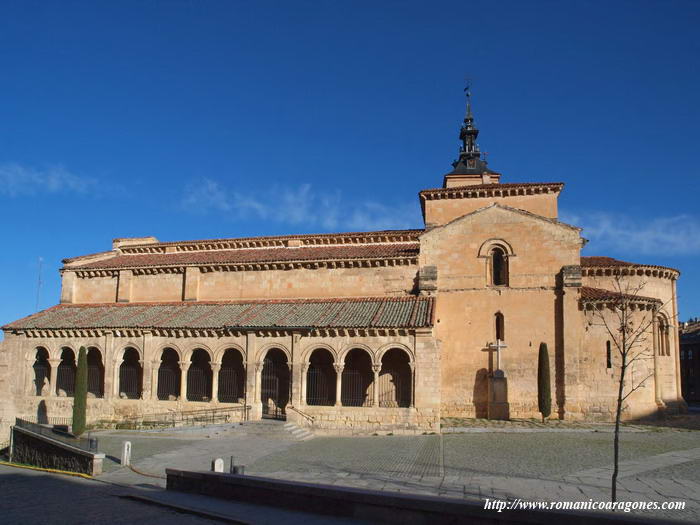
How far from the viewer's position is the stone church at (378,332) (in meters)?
26.9

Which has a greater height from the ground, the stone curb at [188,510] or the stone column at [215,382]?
the stone column at [215,382]

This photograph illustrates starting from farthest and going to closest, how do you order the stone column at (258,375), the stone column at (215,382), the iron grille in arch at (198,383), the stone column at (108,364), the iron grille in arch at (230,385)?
the iron grille in arch at (198,383) < the stone column at (108,364) < the iron grille in arch at (230,385) < the stone column at (215,382) < the stone column at (258,375)

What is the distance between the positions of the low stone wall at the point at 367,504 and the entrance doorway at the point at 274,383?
53.2 ft

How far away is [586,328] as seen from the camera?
1085 inches

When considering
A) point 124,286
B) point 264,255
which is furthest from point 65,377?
point 264,255

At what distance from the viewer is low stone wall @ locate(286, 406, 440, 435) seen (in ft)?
81.0

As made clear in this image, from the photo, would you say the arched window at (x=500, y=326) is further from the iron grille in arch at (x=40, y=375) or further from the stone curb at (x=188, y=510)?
the iron grille in arch at (x=40, y=375)

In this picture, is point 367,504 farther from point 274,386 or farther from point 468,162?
point 468,162

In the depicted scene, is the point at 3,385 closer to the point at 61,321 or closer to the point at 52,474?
the point at 61,321

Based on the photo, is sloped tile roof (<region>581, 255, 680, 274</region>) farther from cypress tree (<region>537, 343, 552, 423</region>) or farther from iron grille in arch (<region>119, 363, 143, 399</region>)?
iron grille in arch (<region>119, 363, 143, 399</region>)

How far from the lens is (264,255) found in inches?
1336

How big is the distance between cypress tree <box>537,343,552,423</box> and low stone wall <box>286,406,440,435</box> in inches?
208

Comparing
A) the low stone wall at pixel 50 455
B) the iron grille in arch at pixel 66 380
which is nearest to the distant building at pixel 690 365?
the iron grille in arch at pixel 66 380

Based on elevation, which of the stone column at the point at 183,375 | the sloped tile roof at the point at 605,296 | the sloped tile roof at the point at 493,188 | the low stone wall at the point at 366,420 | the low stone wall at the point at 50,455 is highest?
the sloped tile roof at the point at 493,188
